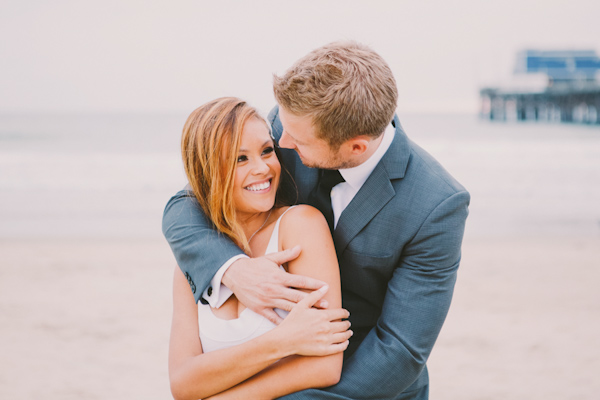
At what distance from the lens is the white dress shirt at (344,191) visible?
6.97ft

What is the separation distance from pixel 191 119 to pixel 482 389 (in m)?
3.46

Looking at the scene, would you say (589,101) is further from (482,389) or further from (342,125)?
(342,125)

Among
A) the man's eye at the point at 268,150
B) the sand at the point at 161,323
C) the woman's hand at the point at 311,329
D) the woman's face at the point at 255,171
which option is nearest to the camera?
the woman's hand at the point at 311,329

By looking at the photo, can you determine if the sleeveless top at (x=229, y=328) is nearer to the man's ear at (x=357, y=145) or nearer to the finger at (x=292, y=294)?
the finger at (x=292, y=294)

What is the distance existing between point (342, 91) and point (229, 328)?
100 centimetres

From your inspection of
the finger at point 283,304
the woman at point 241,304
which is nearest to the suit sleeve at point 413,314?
the woman at point 241,304

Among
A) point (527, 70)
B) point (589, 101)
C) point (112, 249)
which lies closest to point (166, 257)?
point (112, 249)

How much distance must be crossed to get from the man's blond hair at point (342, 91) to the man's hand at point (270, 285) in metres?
0.49

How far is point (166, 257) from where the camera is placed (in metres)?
7.88

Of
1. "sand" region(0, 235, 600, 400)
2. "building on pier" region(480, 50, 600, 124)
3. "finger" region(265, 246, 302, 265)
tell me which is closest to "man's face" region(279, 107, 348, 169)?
"finger" region(265, 246, 302, 265)

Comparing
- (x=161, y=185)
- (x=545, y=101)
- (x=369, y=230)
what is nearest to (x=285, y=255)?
(x=369, y=230)

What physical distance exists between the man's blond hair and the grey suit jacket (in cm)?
21

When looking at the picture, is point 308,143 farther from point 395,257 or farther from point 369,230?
point 395,257

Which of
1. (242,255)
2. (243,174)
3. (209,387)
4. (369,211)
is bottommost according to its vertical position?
(209,387)
